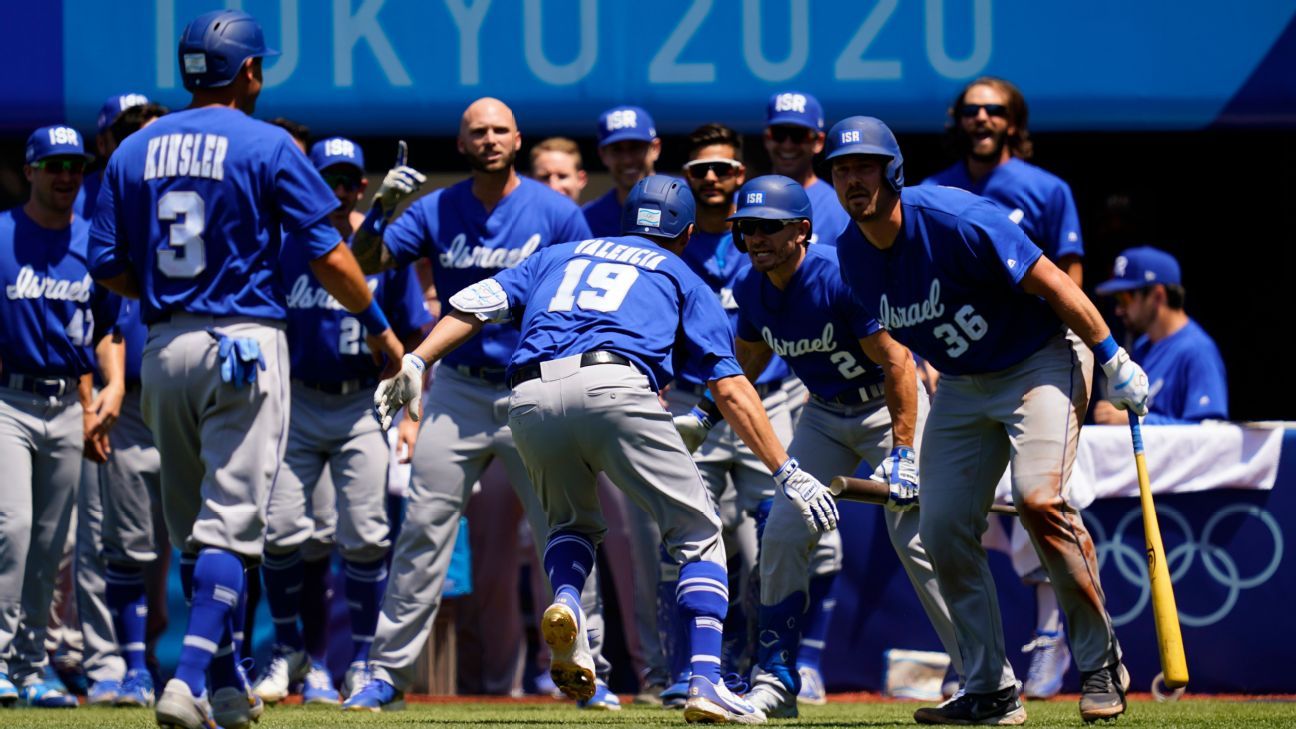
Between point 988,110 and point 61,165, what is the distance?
3.96 metres

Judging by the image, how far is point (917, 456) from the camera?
6453mm

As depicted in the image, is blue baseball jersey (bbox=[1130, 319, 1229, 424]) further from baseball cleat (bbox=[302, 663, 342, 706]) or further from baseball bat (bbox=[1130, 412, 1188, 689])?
baseball cleat (bbox=[302, 663, 342, 706])

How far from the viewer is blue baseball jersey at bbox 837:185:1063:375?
5.63 metres

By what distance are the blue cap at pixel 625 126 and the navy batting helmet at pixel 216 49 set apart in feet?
9.27

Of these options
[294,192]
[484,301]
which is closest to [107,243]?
[294,192]

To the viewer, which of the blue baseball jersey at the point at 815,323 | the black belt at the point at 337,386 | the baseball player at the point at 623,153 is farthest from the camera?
the baseball player at the point at 623,153

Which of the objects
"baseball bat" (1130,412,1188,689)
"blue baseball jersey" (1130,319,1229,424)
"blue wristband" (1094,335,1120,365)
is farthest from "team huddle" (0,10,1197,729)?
"blue baseball jersey" (1130,319,1229,424)

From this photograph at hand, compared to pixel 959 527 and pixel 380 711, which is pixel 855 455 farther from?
pixel 380 711

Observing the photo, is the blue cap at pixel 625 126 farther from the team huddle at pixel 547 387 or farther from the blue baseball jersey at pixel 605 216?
the blue baseball jersey at pixel 605 216

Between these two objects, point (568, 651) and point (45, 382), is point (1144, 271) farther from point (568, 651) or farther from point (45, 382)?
point (45, 382)

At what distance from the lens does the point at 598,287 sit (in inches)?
224

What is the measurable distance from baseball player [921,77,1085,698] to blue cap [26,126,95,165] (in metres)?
3.63

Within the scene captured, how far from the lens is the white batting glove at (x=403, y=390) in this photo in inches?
219

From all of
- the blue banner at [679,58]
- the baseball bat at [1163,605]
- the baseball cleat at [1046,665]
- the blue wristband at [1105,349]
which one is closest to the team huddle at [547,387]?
the blue wristband at [1105,349]
